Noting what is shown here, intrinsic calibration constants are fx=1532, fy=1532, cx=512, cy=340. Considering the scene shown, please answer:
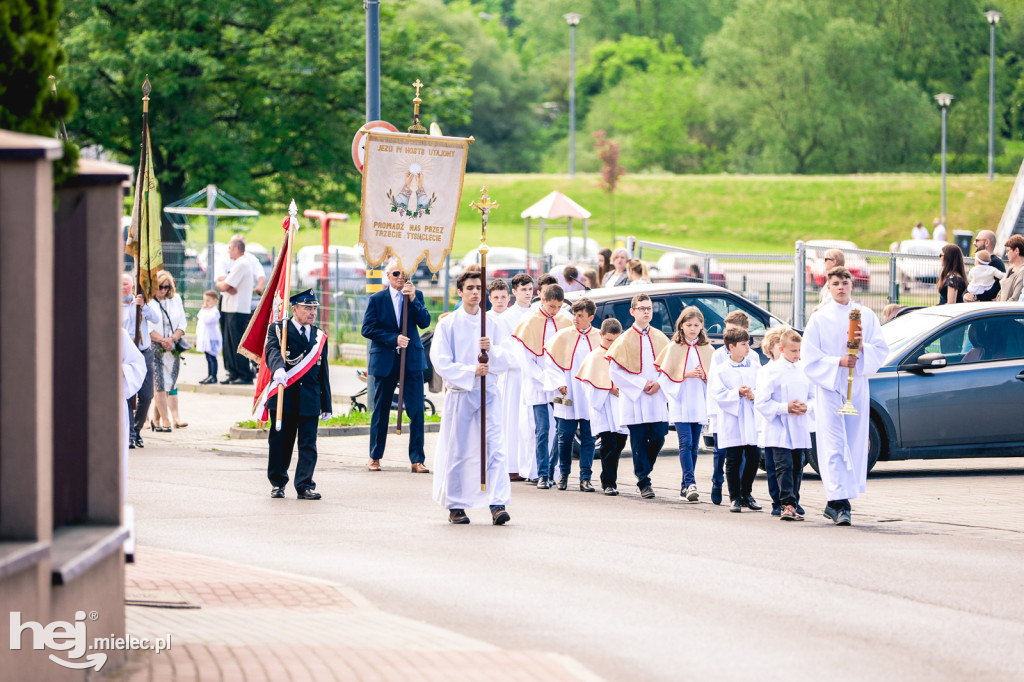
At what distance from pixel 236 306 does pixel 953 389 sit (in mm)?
11069

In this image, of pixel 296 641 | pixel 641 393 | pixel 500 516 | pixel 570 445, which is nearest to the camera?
pixel 296 641

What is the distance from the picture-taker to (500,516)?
11133mm

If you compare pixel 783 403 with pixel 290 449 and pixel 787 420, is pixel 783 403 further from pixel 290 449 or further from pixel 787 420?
pixel 290 449

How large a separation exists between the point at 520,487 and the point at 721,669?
23.1 ft

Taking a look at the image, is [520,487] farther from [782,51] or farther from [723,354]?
[782,51]

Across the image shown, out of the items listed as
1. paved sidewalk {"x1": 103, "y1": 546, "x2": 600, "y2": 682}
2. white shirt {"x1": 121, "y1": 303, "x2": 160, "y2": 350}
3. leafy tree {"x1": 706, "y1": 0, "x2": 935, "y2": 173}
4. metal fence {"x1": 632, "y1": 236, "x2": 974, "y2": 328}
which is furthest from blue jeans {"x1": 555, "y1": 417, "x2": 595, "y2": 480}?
leafy tree {"x1": 706, "y1": 0, "x2": 935, "y2": 173}

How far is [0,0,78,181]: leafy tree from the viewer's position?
6.05 meters

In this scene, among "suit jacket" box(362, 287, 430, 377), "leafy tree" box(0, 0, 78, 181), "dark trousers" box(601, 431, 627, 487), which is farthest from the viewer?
"suit jacket" box(362, 287, 430, 377)

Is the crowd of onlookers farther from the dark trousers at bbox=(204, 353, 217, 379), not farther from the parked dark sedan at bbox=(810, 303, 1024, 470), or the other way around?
the parked dark sedan at bbox=(810, 303, 1024, 470)

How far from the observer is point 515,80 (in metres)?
94.9

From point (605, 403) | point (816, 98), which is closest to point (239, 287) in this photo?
point (605, 403)

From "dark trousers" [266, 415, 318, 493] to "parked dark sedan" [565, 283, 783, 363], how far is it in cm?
394

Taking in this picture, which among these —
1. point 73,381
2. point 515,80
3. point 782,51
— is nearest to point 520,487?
point 73,381

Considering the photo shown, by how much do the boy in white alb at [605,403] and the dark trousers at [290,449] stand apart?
7.98 ft
